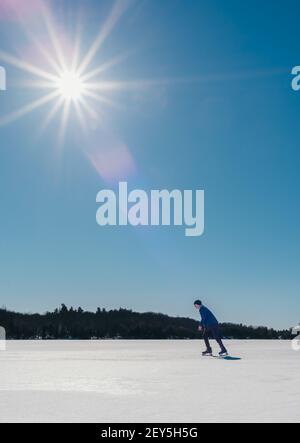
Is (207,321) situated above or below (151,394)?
above

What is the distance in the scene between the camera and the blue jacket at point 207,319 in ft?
54.2

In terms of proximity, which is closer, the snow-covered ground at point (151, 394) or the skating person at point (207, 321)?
the snow-covered ground at point (151, 394)

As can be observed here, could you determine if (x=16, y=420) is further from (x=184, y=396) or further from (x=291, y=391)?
(x=291, y=391)

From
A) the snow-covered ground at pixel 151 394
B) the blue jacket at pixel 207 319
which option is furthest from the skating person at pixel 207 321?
the snow-covered ground at pixel 151 394

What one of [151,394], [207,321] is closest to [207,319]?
[207,321]

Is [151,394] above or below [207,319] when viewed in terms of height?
below

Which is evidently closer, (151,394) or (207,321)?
(151,394)

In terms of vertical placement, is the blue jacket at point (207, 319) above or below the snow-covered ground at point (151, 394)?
above

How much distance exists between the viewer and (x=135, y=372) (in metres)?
11.6

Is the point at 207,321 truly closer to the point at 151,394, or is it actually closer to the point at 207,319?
the point at 207,319

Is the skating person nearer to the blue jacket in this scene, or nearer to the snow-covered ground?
the blue jacket

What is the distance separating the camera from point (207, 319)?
54.4 ft

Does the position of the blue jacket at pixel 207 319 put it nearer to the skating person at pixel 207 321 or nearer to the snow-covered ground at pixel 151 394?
the skating person at pixel 207 321
